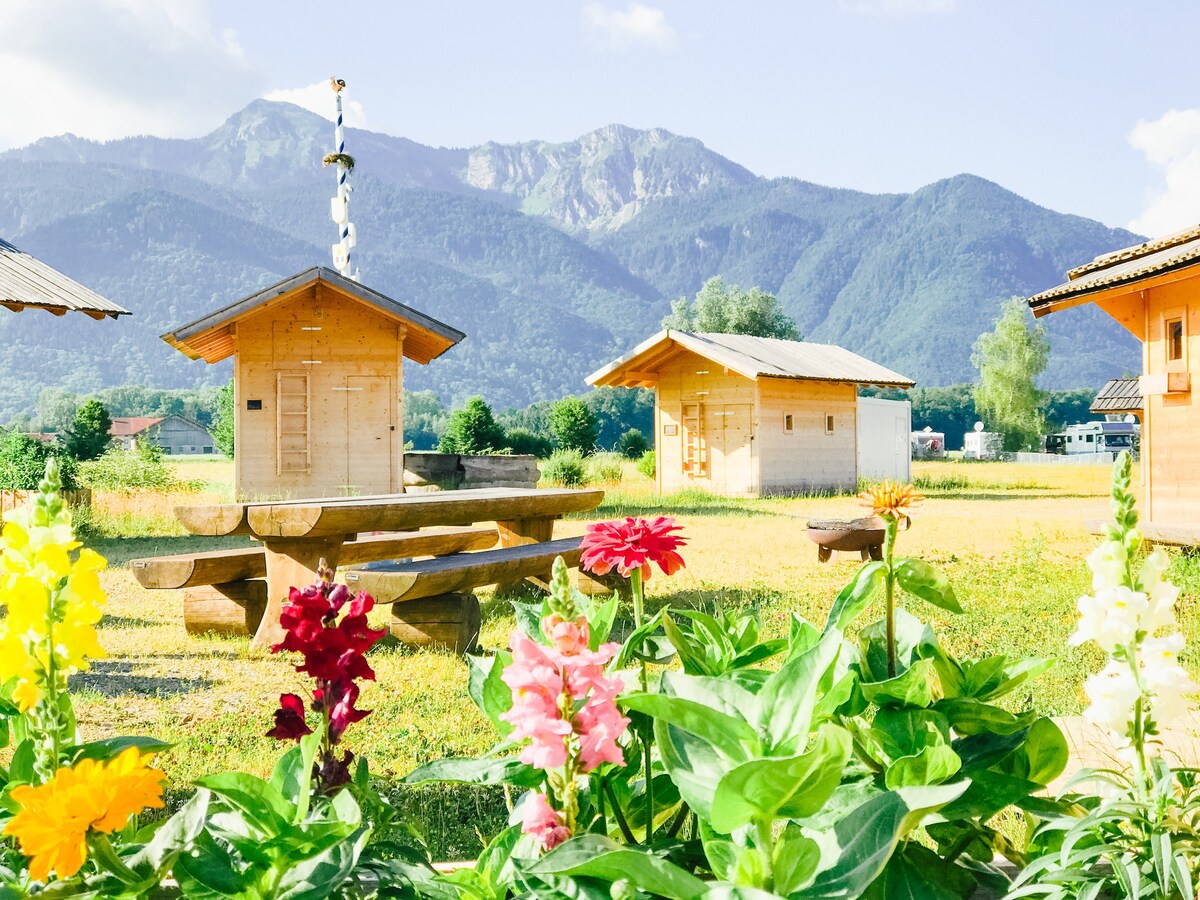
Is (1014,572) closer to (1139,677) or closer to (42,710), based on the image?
(1139,677)

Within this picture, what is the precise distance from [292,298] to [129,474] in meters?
5.08

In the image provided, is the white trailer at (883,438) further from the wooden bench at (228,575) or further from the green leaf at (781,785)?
the green leaf at (781,785)

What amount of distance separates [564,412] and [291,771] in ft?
98.0

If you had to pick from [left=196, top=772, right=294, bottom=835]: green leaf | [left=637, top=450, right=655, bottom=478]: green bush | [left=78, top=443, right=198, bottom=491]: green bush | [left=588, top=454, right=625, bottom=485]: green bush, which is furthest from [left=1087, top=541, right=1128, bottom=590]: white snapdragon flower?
[left=637, top=450, right=655, bottom=478]: green bush

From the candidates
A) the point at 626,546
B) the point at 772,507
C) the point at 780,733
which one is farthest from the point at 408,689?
the point at 772,507

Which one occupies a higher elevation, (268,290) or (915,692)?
(268,290)

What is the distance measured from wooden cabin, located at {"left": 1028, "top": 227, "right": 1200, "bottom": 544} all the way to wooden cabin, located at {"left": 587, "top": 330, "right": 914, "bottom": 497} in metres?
10.3

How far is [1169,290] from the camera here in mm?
9352

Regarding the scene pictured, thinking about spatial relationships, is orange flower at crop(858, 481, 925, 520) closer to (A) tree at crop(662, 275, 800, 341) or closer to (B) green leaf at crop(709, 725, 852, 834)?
(B) green leaf at crop(709, 725, 852, 834)

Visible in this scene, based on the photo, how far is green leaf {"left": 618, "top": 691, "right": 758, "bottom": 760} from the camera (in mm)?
901

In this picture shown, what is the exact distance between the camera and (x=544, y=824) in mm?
1057

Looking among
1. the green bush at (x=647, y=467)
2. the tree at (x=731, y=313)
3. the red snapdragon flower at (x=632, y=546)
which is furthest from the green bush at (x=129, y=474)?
the tree at (x=731, y=313)

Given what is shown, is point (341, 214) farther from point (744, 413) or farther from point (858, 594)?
point (858, 594)

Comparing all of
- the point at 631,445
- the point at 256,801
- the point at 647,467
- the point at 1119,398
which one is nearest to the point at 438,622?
the point at 256,801
